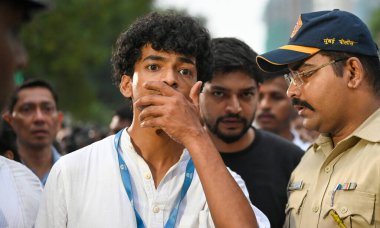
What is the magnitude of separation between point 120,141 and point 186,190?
48 centimetres

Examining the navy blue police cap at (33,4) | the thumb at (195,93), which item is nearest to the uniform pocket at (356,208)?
the thumb at (195,93)

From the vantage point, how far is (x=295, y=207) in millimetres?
4246

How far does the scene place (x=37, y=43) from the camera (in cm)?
2042

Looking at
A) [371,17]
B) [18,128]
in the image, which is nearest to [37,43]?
[18,128]

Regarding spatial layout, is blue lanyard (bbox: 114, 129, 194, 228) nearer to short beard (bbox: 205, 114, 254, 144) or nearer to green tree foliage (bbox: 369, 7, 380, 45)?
short beard (bbox: 205, 114, 254, 144)

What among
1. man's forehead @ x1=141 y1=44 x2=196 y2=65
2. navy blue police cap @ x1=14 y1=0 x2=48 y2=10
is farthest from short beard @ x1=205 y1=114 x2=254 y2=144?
navy blue police cap @ x1=14 y1=0 x2=48 y2=10

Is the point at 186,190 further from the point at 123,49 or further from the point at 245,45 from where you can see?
the point at 245,45

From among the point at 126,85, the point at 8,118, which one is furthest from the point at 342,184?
the point at 8,118

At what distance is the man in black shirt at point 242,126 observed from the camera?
5.14 metres

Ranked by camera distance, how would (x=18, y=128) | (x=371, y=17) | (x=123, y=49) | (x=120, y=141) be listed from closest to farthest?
(x=120, y=141), (x=123, y=49), (x=18, y=128), (x=371, y=17)

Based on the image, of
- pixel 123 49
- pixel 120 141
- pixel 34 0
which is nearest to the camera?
pixel 34 0

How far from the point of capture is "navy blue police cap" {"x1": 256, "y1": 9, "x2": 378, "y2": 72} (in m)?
4.12

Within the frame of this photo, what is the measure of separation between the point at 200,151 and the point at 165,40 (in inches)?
31.8

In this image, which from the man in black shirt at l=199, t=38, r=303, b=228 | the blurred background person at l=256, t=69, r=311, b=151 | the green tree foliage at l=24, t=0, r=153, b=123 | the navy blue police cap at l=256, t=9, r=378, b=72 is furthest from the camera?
the green tree foliage at l=24, t=0, r=153, b=123
